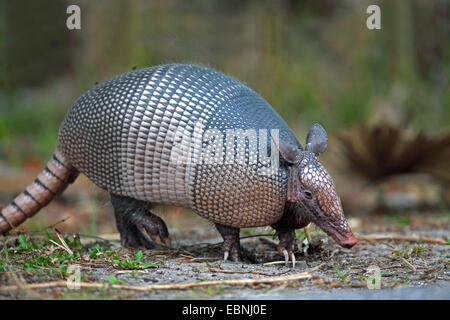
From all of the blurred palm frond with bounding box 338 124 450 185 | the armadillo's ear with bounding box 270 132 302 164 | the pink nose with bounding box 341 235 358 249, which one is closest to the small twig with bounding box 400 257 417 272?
the pink nose with bounding box 341 235 358 249

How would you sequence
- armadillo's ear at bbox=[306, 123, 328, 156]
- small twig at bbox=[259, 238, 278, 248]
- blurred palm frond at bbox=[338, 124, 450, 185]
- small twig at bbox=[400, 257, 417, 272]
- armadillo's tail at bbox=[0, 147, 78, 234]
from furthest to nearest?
blurred palm frond at bbox=[338, 124, 450, 185] → small twig at bbox=[259, 238, 278, 248] → armadillo's tail at bbox=[0, 147, 78, 234] → armadillo's ear at bbox=[306, 123, 328, 156] → small twig at bbox=[400, 257, 417, 272]

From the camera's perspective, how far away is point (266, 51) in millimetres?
14531

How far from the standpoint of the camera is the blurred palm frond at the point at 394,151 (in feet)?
29.5

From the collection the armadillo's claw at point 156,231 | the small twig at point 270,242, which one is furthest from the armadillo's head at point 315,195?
the armadillo's claw at point 156,231

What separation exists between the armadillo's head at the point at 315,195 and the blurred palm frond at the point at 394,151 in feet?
14.2

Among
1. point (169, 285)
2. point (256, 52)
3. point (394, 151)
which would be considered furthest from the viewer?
point (256, 52)

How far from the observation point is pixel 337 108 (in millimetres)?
13055

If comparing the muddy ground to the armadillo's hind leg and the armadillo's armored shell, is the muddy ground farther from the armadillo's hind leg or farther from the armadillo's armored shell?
the armadillo's armored shell

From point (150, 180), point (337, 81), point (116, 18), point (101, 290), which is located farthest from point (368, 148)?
point (116, 18)

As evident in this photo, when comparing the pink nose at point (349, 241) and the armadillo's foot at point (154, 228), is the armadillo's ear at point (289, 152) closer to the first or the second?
the pink nose at point (349, 241)

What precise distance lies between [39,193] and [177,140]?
188cm

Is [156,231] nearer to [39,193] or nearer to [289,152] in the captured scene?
[39,193]

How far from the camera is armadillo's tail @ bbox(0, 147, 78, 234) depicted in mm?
6039

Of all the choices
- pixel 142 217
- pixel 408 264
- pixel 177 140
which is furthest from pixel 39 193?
pixel 408 264
